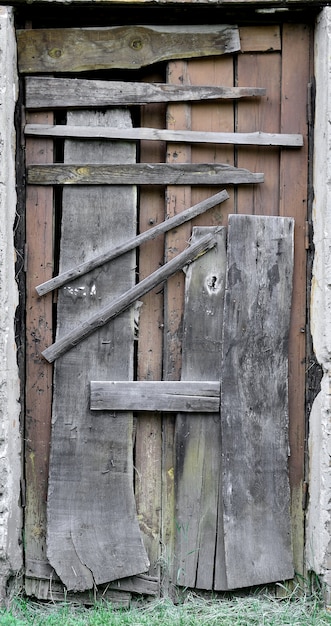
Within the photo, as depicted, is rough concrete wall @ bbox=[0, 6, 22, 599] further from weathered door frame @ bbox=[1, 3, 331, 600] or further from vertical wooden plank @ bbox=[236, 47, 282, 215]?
vertical wooden plank @ bbox=[236, 47, 282, 215]

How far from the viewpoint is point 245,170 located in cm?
301

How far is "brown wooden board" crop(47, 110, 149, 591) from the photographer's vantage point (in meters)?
2.95

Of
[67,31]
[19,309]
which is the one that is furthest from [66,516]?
[67,31]

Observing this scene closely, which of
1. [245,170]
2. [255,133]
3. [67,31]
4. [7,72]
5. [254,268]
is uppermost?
[67,31]

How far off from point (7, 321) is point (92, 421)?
640mm

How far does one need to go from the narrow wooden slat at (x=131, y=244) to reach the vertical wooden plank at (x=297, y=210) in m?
0.36

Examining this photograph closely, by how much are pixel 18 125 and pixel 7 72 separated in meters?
0.27

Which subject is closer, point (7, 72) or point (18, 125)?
point (7, 72)

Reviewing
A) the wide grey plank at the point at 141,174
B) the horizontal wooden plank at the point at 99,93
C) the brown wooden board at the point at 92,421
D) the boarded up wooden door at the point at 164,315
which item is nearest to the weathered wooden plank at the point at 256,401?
the boarded up wooden door at the point at 164,315

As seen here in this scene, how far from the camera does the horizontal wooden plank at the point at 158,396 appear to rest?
2.95 meters

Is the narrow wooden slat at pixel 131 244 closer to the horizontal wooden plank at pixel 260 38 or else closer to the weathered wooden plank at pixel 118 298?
the weathered wooden plank at pixel 118 298

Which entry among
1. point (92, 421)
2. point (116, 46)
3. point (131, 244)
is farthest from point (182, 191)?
point (92, 421)

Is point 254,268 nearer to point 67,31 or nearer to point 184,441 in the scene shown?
point 184,441

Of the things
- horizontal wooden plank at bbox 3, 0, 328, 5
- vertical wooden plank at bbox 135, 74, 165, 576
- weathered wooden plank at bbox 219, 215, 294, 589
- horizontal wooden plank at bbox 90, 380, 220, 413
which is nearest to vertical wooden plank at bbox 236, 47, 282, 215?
weathered wooden plank at bbox 219, 215, 294, 589
